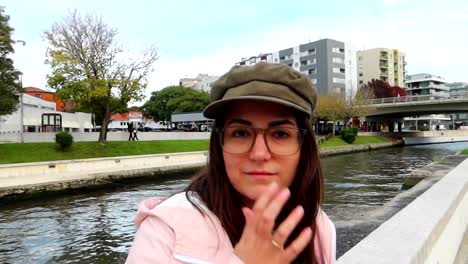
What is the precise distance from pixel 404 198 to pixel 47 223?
10.2 meters

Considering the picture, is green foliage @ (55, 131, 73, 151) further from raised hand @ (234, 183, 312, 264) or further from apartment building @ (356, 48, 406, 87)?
apartment building @ (356, 48, 406, 87)

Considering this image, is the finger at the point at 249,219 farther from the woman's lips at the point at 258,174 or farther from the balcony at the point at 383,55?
the balcony at the point at 383,55

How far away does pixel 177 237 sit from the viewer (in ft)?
3.74

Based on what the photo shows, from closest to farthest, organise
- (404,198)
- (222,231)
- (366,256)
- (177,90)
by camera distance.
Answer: (222,231), (366,256), (404,198), (177,90)

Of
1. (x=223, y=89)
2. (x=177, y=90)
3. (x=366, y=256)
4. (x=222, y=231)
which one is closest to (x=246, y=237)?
(x=222, y=231)

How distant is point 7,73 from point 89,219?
15.5 meters

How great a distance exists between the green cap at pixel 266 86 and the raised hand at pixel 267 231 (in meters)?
0.33

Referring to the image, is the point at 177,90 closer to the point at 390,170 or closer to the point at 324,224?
the point at 390,170

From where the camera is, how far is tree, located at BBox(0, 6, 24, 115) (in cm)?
2334

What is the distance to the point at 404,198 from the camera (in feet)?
31.9

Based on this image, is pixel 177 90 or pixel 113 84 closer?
pixel 113 84

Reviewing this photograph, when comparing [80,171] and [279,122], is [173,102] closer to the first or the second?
[80,171]

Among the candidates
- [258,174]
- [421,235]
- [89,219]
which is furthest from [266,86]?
[89,219]

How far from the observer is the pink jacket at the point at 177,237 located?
1.12 metres
